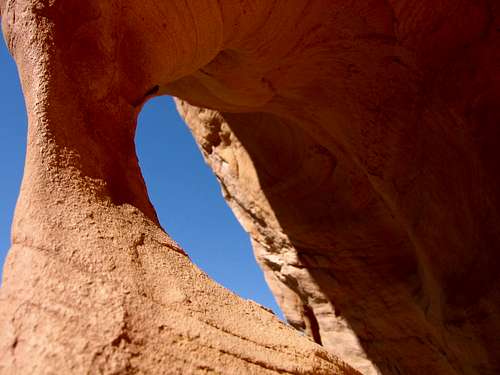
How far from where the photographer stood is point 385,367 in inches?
151

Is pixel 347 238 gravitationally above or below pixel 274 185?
below

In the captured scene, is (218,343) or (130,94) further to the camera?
(130,94)

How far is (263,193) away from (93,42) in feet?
8.86

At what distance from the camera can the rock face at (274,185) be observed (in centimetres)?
101

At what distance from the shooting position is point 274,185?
3.92m

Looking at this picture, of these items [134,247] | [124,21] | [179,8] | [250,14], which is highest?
[250,14]

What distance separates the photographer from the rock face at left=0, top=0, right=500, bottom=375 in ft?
3.30

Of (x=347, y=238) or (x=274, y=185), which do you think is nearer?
(x=347, y=238)

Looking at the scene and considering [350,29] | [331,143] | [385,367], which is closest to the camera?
[350,29]

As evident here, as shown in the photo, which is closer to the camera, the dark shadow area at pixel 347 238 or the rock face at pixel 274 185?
the rock face at pixel 274 185

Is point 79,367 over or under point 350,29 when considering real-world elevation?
under

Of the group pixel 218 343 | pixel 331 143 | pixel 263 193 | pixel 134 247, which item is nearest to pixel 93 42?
pixel 134 247

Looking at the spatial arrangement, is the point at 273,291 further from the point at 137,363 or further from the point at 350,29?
the point at 137,363

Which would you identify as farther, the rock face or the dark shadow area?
the dark shadow area
